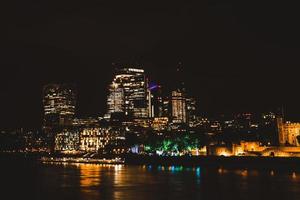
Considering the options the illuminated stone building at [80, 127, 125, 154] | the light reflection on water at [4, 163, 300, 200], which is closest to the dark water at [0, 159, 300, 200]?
the light reflection on water at [4, 163, 300, 200]

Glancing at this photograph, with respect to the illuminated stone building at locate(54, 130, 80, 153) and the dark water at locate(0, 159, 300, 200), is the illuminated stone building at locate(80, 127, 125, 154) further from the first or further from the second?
the dark water at locate(0, 159, 300, 200)

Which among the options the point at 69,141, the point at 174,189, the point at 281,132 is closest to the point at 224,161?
the point at 281,132

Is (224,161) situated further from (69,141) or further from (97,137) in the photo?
(69,141)

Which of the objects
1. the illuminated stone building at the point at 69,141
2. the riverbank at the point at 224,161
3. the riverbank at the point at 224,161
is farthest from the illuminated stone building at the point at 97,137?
the riverbank at the point at 224,161

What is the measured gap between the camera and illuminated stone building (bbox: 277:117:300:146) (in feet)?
287

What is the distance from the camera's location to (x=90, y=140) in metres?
181

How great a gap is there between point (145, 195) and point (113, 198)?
2951 mm

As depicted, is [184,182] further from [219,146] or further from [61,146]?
[61,146]

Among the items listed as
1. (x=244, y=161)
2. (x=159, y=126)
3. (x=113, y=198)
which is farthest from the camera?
(x=159, y=126)

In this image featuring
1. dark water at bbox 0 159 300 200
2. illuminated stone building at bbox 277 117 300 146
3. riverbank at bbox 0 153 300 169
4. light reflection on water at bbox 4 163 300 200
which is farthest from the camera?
illuminated stone building at bbox 277 117 300 146

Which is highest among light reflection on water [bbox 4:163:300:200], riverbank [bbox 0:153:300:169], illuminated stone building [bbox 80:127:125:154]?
illuminated stone building [bbox 80:127:125:154]

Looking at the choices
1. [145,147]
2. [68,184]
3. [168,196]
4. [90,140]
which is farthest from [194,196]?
[90,140]

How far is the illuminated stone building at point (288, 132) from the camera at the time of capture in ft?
287

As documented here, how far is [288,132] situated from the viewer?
88625 millimetres
